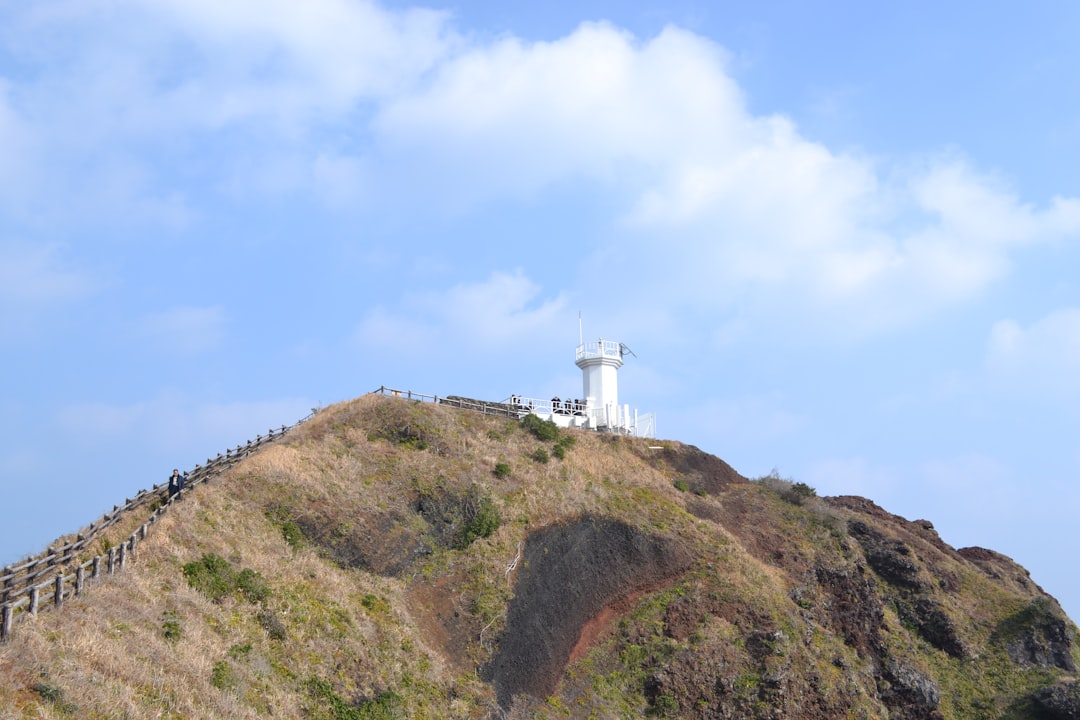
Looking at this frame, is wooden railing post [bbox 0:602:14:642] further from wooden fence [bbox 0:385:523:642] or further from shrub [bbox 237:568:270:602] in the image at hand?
shrub [bbox 237:568:270:602]

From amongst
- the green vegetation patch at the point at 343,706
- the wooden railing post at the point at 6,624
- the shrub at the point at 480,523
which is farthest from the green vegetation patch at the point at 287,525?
the wooden railing post at the point at 6,624

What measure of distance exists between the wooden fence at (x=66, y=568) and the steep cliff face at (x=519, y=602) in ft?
1.80

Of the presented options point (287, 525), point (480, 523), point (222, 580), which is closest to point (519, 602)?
point (480, 523)

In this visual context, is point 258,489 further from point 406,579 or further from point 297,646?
point 297,646

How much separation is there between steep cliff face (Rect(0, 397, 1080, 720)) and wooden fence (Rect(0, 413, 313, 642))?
55cm

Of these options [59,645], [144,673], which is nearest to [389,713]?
[144,673]

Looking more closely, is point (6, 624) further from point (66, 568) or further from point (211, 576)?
point (211, 576)

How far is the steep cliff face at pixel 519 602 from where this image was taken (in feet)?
87.8

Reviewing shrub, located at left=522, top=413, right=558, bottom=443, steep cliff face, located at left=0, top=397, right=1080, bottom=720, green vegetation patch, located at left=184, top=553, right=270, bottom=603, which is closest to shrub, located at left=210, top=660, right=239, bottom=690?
steep cliff face, located at left=0, top=397, right=1080, bottom=720

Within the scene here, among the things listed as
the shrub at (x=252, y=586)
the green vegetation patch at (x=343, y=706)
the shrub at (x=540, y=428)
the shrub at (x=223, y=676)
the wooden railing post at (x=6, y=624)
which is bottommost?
the green vegetation patch at (x=343, y=706)

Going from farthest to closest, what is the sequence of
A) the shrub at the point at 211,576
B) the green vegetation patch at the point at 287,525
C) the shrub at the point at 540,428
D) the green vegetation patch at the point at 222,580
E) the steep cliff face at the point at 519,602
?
the shrub at the point at 540,428, the green vegetation patch at the point at 287,525, the green vegetation patch at the point at 222,580, the shrub at the point at 211,576, the steep cliff face at the point at 519,602

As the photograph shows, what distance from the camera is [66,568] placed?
88.1ft

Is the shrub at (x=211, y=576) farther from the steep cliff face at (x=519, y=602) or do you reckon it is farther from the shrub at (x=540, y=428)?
the shrub at (x=540, y=428)

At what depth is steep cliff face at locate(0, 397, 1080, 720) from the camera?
87.8 ft
